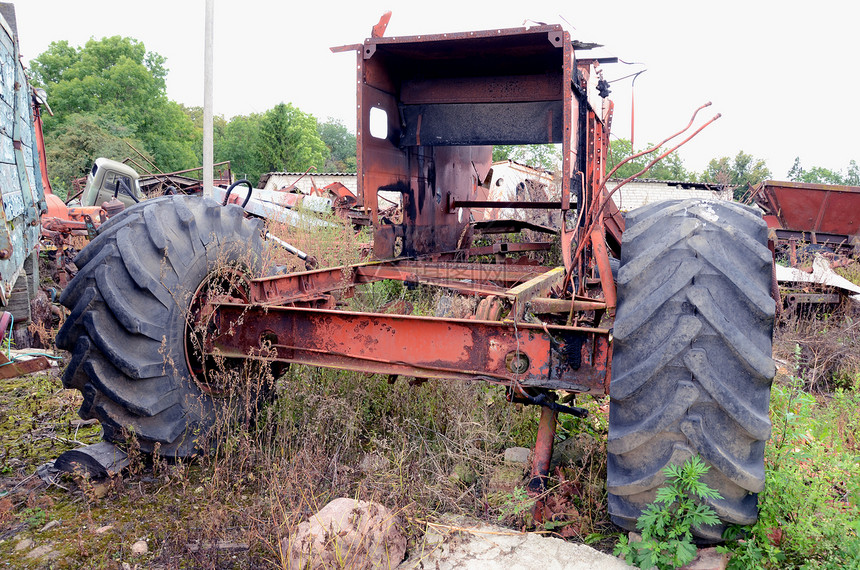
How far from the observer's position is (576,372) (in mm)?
2686

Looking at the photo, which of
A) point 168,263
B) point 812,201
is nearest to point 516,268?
point 168,263

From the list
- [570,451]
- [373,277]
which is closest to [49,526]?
[373,277]

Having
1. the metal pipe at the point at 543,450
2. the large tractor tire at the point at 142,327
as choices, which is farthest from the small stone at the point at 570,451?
the large tractor tire at the point at 142,327

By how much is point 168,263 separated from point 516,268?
9.83ft

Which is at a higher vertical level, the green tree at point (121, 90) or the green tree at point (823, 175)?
the green tree at point (121, 90)

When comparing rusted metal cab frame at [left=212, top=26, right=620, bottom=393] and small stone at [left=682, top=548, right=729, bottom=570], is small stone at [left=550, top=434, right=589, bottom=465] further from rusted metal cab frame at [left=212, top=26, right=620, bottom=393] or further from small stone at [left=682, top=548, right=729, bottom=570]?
small stone at [left=682, top=548, right=729, bottom=570]

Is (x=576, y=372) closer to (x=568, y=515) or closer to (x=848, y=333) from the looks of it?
(x=568, y=515)

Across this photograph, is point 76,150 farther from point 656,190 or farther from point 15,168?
point 15,168

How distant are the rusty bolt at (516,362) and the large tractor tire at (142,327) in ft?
5.59

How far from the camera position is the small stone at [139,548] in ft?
8.74

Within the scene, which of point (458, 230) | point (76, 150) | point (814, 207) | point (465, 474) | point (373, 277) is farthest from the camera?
point (76, 150)

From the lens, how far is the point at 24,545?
2729mm

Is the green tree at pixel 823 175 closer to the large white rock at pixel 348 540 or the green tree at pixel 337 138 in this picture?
the large white rock at pixel 348 540

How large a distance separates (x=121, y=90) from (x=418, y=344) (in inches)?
2276
